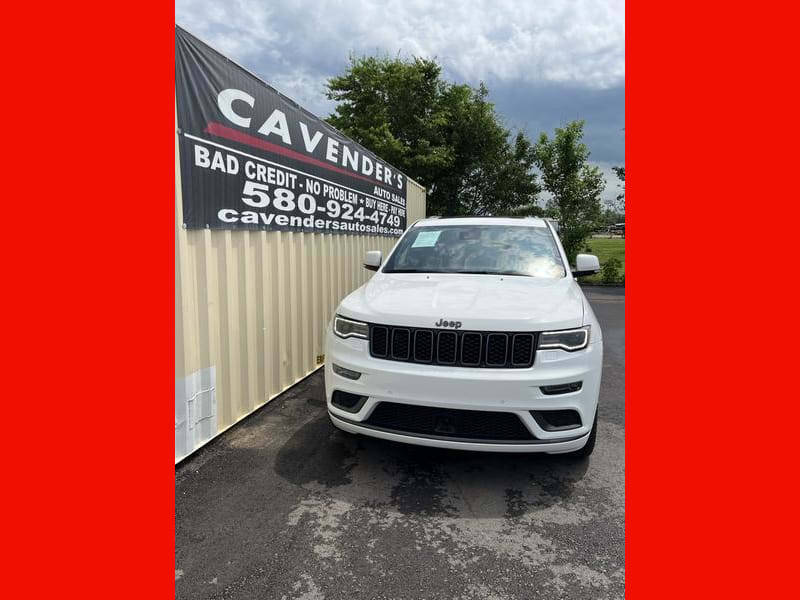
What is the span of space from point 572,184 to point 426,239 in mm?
13783

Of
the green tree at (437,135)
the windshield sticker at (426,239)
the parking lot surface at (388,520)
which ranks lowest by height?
the parking lot surface at (388,520)

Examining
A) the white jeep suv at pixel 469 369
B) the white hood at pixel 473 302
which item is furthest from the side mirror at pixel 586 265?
the white jeep suv at pixel 469 369

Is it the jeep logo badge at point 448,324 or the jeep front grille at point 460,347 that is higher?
the jeep logo badge at point 448,324

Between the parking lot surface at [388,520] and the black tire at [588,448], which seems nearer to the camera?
the parking lot surface at [388,520]

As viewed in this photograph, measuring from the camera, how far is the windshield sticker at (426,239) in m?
4.31

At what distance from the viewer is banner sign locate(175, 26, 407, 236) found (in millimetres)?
3156

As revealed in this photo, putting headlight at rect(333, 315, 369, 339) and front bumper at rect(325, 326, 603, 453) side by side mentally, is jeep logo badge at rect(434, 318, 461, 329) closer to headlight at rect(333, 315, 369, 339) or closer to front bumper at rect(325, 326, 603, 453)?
front bumper at rect(325, 326, 603, 453)

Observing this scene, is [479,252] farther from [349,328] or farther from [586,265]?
[349,328]

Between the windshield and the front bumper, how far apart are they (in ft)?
3.79

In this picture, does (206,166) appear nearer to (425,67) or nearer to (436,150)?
(436,150)

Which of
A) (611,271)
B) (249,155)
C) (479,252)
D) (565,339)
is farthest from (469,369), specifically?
(611,271)

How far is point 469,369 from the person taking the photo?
2.67 meters

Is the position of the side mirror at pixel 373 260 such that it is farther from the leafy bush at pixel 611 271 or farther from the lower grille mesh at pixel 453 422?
the leafy bush at pixel 611 271

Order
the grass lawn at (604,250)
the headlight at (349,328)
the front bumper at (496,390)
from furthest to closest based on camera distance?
the grass lawn at (604,250) → the headlight at (349,328) → the front bumper at (496,390)
